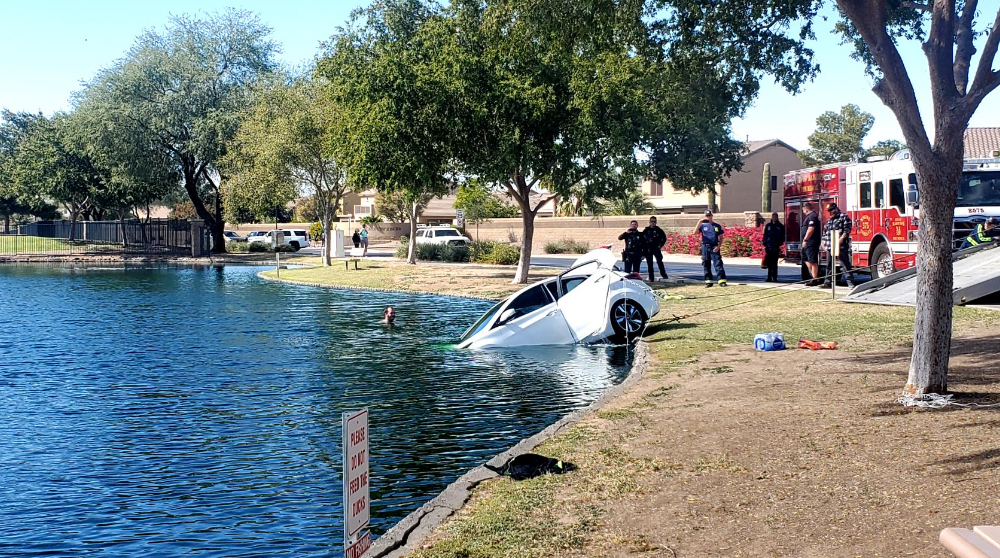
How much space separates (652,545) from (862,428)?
4.09 metres

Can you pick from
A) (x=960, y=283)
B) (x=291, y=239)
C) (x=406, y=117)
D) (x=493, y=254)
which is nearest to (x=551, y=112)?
(x=406, y=117)

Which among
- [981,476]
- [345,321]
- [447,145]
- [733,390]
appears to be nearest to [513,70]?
[447,145]

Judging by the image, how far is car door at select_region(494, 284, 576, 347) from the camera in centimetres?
1912

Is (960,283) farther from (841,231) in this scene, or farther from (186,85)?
(186,85)

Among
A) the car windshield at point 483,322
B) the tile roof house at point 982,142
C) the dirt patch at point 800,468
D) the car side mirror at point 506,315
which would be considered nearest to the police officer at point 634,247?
the car windshield at point 483,322

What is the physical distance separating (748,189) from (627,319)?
6130 centimetres

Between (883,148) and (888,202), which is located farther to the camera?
(883,148)

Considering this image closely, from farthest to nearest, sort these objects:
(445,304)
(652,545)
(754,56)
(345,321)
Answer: (445,304) → (345,321) → (754,56) → (652,545)

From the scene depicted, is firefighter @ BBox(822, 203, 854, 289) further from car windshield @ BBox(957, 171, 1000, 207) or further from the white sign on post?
the white sign on post

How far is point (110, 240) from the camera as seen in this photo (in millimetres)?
78812

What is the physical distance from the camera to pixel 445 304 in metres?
30.1

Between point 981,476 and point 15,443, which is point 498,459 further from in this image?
point 15,443

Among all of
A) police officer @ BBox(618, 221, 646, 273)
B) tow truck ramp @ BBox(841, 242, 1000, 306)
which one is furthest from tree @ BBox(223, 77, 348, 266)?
tow truck ramp @ BBox(841, 242, 1000, 306)

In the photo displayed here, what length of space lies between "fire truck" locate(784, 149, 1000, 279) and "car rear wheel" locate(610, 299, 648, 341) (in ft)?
21.8
